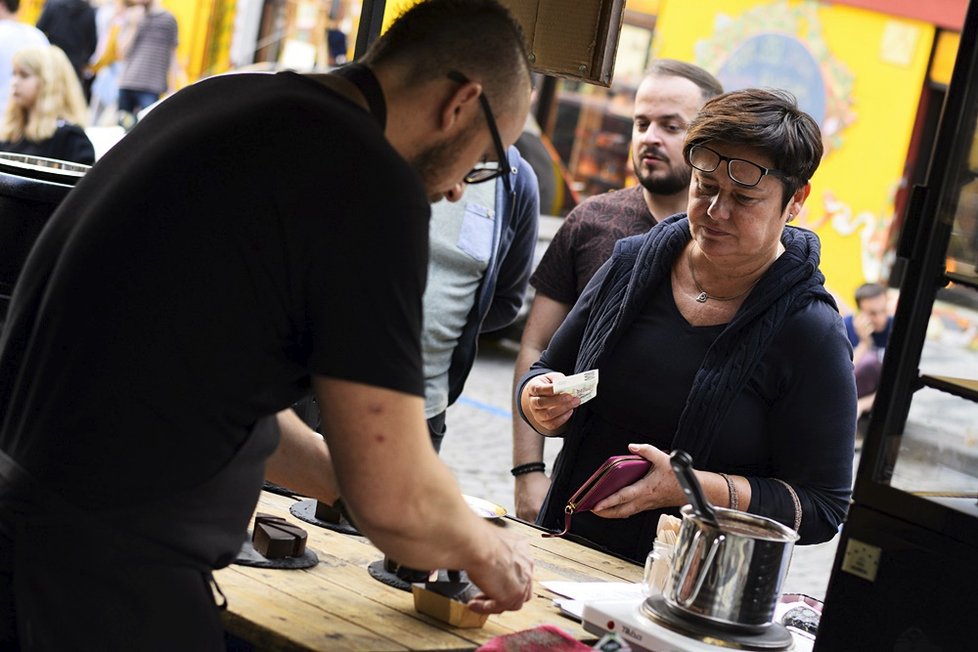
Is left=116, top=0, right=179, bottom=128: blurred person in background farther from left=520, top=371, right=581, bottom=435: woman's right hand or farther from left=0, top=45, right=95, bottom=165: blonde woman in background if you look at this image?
left=520, top=371, right=581, bottom=435: woman's right hand

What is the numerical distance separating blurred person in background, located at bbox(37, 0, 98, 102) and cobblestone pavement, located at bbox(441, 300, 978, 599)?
198 inches

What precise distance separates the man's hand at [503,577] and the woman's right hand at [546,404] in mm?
834

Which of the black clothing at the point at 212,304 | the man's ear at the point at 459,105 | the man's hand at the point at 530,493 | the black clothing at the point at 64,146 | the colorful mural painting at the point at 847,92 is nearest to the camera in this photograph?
the black clothing at the point at 212,304

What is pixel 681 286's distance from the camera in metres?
3.06

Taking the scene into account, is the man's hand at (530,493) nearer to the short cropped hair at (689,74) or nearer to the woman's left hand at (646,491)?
the woman's left hand at (646,491)

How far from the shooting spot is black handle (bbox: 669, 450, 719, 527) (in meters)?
2.09

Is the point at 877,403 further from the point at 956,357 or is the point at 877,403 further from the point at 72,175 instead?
the point at 72,175

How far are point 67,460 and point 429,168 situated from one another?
Answer: 2.18 feet

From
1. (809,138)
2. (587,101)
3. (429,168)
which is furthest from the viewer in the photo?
(587,101)

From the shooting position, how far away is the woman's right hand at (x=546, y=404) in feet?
9.58

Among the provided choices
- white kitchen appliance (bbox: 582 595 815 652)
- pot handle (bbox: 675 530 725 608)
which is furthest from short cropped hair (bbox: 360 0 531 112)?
white kitchen appliance (bbox: 582 595 815 652)

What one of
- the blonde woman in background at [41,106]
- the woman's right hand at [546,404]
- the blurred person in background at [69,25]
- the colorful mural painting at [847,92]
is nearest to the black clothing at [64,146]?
the blonde woman in background at [41,106]

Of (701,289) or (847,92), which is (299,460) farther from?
(847,92)

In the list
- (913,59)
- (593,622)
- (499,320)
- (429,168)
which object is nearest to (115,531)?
(429,168)
